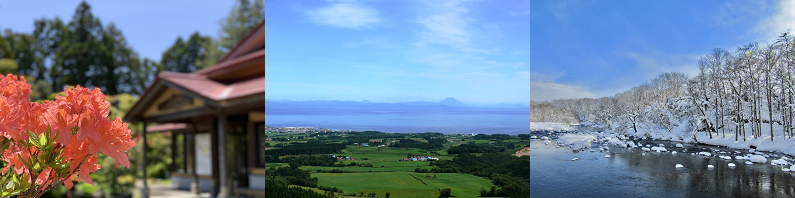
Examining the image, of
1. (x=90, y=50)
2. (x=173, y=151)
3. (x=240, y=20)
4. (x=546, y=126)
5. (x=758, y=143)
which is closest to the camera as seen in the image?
(x=758, y=143)

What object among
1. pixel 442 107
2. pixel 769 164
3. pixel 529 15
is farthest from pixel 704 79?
pixel 442 107

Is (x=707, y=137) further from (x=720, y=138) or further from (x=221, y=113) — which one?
(x=221, y=113)

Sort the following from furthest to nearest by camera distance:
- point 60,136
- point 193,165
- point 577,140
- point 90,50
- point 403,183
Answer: point 90,50 → point 193,165 → point 577,140 → point 403,183 → point 60,136

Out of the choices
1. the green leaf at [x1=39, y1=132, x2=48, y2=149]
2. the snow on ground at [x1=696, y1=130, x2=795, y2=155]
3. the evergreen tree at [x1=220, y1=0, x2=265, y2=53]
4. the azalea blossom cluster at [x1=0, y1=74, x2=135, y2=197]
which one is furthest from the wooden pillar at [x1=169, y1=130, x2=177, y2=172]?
the snow on ground at [x1=696, y1=130, x2=795, y2=155]

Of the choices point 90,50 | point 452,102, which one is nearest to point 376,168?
point 452,102

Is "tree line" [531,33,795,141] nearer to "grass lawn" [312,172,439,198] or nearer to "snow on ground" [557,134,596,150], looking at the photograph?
"snow on ground" [557,134,596,150]

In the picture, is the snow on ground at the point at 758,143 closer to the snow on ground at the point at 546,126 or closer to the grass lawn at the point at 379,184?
the snow on ground at the point at 546,126
